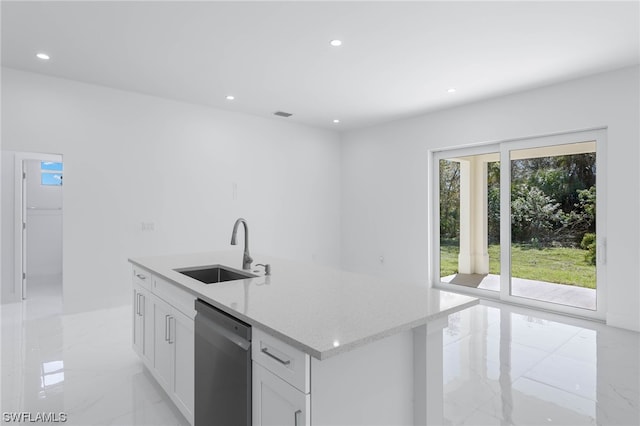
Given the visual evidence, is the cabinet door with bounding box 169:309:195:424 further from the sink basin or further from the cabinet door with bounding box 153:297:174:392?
the sink basin

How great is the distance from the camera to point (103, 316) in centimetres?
423

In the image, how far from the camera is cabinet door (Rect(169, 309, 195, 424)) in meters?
1.91

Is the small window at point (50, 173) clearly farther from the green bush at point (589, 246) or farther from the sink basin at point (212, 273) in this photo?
the green bush at point (589, 246)

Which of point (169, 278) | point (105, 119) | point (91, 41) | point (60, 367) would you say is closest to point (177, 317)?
point (169, 278)

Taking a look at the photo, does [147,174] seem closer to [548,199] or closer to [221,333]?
[221,333]

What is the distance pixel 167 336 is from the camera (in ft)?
7.09

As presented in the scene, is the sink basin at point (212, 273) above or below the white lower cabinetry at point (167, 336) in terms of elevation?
above

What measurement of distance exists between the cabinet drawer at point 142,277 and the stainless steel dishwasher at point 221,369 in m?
0.93

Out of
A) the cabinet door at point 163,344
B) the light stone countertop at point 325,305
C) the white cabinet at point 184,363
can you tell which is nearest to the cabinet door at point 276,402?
the light stone countertop at point 325,305

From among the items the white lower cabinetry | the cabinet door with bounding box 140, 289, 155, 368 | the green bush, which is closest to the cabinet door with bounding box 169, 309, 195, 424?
the white lower cabinetry

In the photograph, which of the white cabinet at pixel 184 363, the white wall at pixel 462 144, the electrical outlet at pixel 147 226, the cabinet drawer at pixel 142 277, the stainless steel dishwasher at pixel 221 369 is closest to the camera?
the stainless steel dishwasher at pixel 221 369

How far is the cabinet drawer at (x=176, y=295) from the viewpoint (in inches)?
76.0

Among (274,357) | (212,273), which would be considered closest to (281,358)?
(274,357)

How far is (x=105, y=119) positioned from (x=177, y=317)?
141 inches
